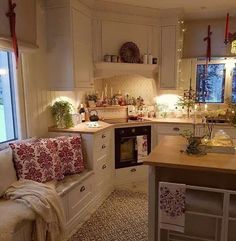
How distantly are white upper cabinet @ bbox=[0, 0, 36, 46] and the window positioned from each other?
11.3 inches

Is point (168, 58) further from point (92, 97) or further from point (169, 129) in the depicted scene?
point (92, 97)

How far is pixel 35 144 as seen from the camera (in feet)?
8.96

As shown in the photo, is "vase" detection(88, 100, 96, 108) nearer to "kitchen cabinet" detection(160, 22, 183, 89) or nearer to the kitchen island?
"kitchen cabinet" detection(160, 22, 183, 89)

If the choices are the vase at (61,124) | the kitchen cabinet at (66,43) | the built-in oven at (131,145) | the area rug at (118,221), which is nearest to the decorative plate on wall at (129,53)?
the kitchen cabinet at (66,43)

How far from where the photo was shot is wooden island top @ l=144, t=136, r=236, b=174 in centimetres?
192

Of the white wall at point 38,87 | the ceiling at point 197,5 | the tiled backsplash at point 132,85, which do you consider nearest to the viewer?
the white wall at point 38,87

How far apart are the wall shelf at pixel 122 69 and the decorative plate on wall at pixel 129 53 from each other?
9cm

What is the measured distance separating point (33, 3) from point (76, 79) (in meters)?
1.02

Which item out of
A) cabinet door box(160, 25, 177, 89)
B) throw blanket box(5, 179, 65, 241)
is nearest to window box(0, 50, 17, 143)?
throw blanket box(5, 179, 65, 241)

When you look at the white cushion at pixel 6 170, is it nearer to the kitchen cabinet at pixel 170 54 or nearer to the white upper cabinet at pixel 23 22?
the white upper cabinet at pixel 23 22

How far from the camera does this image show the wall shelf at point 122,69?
4.02 m

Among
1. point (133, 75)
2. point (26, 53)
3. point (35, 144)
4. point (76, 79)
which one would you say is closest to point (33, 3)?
point (26, 53)

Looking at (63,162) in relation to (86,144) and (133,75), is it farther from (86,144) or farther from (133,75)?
(133,75)

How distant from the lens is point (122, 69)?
4168 mm
